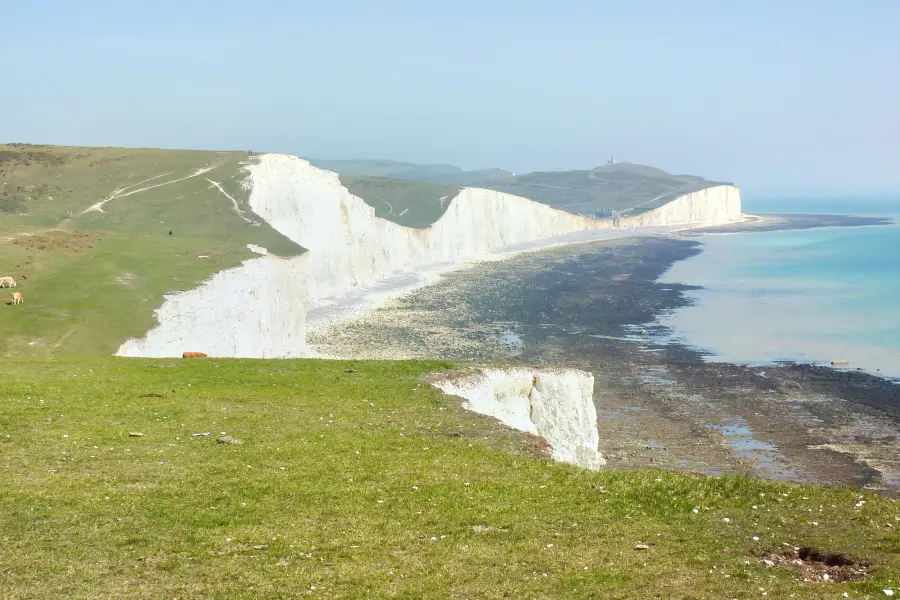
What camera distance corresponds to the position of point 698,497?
16172 mm

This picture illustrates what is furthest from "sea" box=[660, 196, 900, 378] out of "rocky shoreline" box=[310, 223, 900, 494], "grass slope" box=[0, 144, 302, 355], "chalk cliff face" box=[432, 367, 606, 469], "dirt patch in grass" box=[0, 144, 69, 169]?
"dirt patch in grass" box=[0, 144, 69, 169]

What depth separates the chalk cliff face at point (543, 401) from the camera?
30.4 meters

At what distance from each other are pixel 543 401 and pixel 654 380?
70.5ft

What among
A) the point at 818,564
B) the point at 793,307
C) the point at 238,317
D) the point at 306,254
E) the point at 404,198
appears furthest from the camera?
the point at 404,198

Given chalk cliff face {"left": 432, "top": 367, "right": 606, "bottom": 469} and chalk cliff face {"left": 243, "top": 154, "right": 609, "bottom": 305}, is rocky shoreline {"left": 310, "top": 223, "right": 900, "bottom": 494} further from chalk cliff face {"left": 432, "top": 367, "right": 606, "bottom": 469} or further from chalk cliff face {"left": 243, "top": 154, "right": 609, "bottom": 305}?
chalk cliff face {"left": 243, "top": 154, "right": 609, "bottom": 305}

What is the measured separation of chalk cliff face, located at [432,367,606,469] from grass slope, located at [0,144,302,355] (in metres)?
19.1

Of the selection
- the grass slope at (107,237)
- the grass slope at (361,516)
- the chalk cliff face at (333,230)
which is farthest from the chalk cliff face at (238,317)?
the grass slope at (361,516)

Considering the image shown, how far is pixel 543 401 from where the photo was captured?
1275 inches

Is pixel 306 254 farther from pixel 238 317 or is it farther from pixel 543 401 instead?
pixel 543 401

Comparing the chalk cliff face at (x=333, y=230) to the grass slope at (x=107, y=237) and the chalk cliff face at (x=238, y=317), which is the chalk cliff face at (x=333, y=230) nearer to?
the grass slope at (x=107, y=237)

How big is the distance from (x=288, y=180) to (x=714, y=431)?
7005 cm

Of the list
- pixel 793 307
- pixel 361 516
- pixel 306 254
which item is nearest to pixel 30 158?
pixel 306 254

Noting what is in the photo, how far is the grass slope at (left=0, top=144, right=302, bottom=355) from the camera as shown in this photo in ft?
133

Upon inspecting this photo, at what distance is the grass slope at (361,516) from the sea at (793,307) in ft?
143
